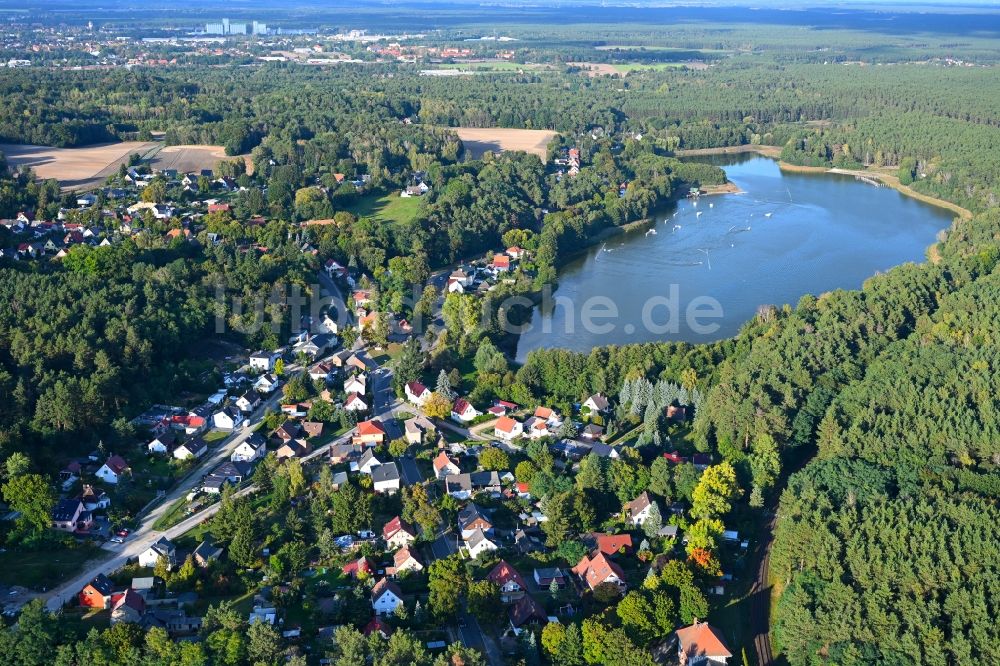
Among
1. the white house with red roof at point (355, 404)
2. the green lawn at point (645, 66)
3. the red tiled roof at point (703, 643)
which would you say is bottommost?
the red tiled roof at point (703, 643)

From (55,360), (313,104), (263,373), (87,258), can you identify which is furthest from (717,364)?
(313,104)

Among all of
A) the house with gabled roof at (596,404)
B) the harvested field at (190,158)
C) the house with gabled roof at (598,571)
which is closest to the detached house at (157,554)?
the house with gabled roof at (598,571)

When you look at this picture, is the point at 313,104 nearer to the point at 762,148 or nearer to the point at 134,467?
the point at 762,148

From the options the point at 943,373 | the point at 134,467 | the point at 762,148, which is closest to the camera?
the point at 134,467

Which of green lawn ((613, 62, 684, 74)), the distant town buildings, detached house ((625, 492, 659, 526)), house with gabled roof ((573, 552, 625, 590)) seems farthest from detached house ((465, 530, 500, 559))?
the distant town buildings

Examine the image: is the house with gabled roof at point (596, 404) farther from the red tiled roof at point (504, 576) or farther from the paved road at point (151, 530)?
the paved road at point (151, 530)

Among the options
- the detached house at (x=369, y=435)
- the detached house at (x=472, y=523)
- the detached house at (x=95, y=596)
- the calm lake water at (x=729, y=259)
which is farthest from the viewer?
the calm lake water at (x=729, y=259)

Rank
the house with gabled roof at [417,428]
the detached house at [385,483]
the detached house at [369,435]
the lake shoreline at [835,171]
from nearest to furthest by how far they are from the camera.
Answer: the detached house at [385,483] < the detached house at [369,435] < the house with gabled roof at [417,428] < the lake shoreline at [835,171]

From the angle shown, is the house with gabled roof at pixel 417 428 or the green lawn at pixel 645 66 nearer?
the house with gabled roof at pixel 417 428
